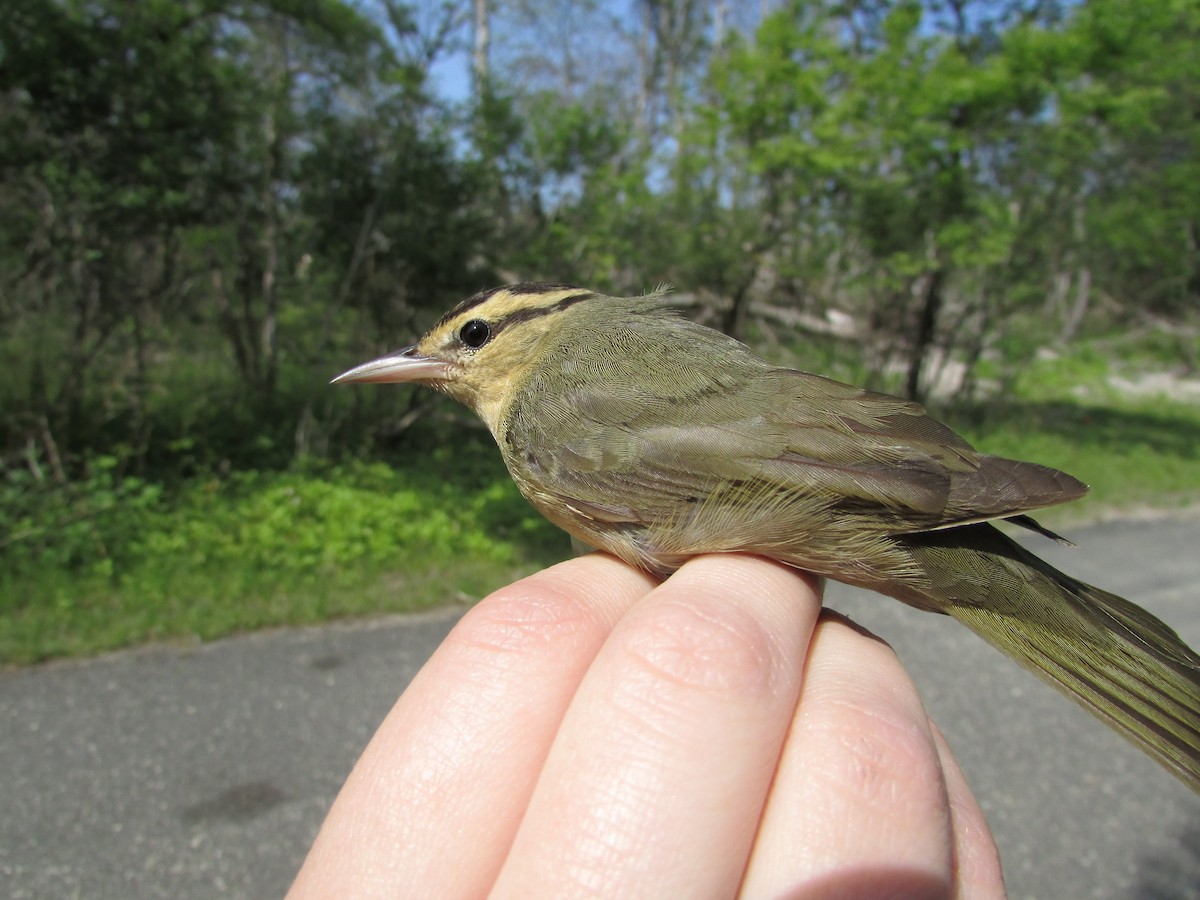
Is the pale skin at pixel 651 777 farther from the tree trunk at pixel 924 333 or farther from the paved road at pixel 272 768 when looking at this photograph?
the tree trunk at pixel 924 333

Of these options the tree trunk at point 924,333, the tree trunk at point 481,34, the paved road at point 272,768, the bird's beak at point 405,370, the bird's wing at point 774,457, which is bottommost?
the paved road at point 272,768

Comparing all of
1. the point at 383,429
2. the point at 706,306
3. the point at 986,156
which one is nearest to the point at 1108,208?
the point at 986,156

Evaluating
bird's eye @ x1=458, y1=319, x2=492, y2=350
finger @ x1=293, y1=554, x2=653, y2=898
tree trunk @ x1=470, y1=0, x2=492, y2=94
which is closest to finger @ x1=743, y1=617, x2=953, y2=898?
finger @ x1=293, y1=554, x2=653, y2=898

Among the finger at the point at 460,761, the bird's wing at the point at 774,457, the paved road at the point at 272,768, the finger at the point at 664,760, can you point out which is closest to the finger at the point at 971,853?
Answer: the finger at the point at 664,760

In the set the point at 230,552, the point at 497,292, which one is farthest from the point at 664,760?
the point at 230,552

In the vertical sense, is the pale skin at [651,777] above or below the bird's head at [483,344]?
below

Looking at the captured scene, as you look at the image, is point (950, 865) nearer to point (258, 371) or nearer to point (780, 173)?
point (258, 371)

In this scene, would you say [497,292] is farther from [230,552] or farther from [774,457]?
[230,552]
